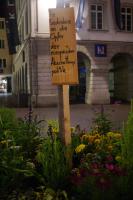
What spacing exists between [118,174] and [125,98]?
2618 cm

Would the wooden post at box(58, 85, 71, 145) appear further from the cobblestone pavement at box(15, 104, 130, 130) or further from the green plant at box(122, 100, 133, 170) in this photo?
the cobblestone pavement at box(15, 104, 130, 130)

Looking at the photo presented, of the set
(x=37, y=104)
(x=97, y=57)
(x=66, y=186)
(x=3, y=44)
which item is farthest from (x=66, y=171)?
(x=3, y=44)

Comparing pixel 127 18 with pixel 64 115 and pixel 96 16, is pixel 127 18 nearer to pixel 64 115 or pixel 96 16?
pixel 96 16

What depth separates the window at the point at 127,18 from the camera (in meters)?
29.0

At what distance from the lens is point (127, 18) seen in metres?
29.3

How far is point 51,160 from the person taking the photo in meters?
4.38

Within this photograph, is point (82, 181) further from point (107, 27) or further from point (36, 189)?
point (107, 27)

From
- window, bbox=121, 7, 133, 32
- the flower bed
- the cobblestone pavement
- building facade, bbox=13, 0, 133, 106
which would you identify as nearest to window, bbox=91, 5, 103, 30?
building facade, bbox=13, 0, 133, 106

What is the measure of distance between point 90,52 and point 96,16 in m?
2.62

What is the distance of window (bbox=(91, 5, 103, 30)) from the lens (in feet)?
92.3

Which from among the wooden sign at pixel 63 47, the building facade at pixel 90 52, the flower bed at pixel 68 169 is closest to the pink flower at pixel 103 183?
the flower bed at pixel 68 169

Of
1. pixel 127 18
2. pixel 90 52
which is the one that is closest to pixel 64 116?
pixel 90 52

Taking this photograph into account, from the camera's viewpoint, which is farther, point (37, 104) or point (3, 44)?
point (3, 44)

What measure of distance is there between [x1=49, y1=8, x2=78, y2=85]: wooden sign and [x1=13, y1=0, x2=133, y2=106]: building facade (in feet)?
68.6
